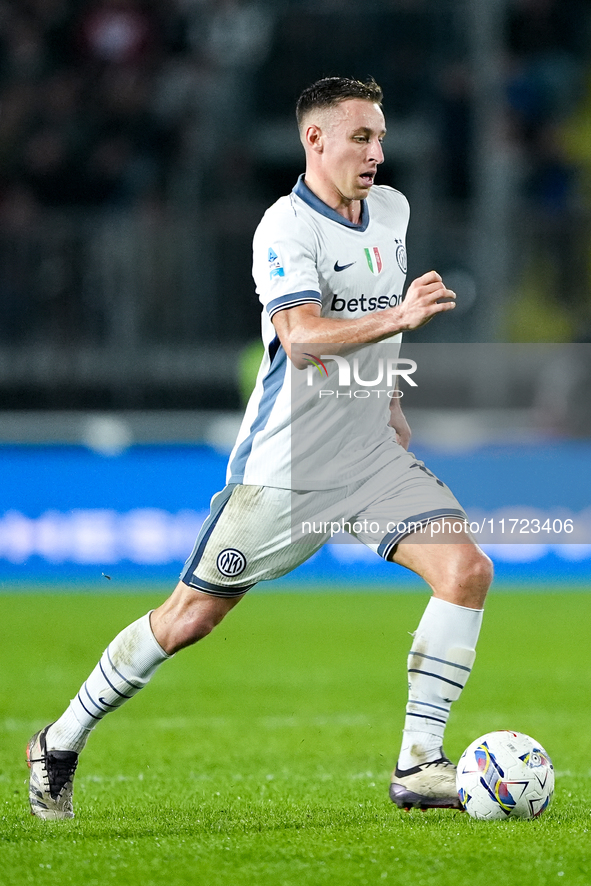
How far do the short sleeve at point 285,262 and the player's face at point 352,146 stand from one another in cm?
20

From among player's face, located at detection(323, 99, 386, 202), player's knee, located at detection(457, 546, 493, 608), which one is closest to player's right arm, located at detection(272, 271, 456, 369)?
player's face, located at detection(323, 99, 386, 202)

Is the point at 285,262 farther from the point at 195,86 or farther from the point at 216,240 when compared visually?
the point at 195,86

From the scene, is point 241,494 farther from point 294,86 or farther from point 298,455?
point 294,86

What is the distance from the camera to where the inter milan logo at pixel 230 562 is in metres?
4.35

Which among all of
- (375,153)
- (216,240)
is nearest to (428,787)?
(375,153)

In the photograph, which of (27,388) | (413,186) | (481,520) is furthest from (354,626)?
(413,186)

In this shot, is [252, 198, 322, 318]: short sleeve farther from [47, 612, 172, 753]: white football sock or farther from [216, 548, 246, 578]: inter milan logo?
[47, 612, 172, 753]: white football sock

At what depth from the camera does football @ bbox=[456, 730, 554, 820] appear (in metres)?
4.23

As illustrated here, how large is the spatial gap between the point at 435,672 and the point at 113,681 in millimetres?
1010

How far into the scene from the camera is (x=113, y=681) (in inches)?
175

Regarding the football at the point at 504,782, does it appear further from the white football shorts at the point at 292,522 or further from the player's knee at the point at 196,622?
the player's knee at the point at 196,622

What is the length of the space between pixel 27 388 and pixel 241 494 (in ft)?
25.5

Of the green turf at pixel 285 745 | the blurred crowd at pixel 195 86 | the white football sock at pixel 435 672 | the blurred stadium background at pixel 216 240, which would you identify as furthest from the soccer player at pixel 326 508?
the blurred crowd at pixel 195 86

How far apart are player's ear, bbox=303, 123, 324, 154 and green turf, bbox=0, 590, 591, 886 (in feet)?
6.89
